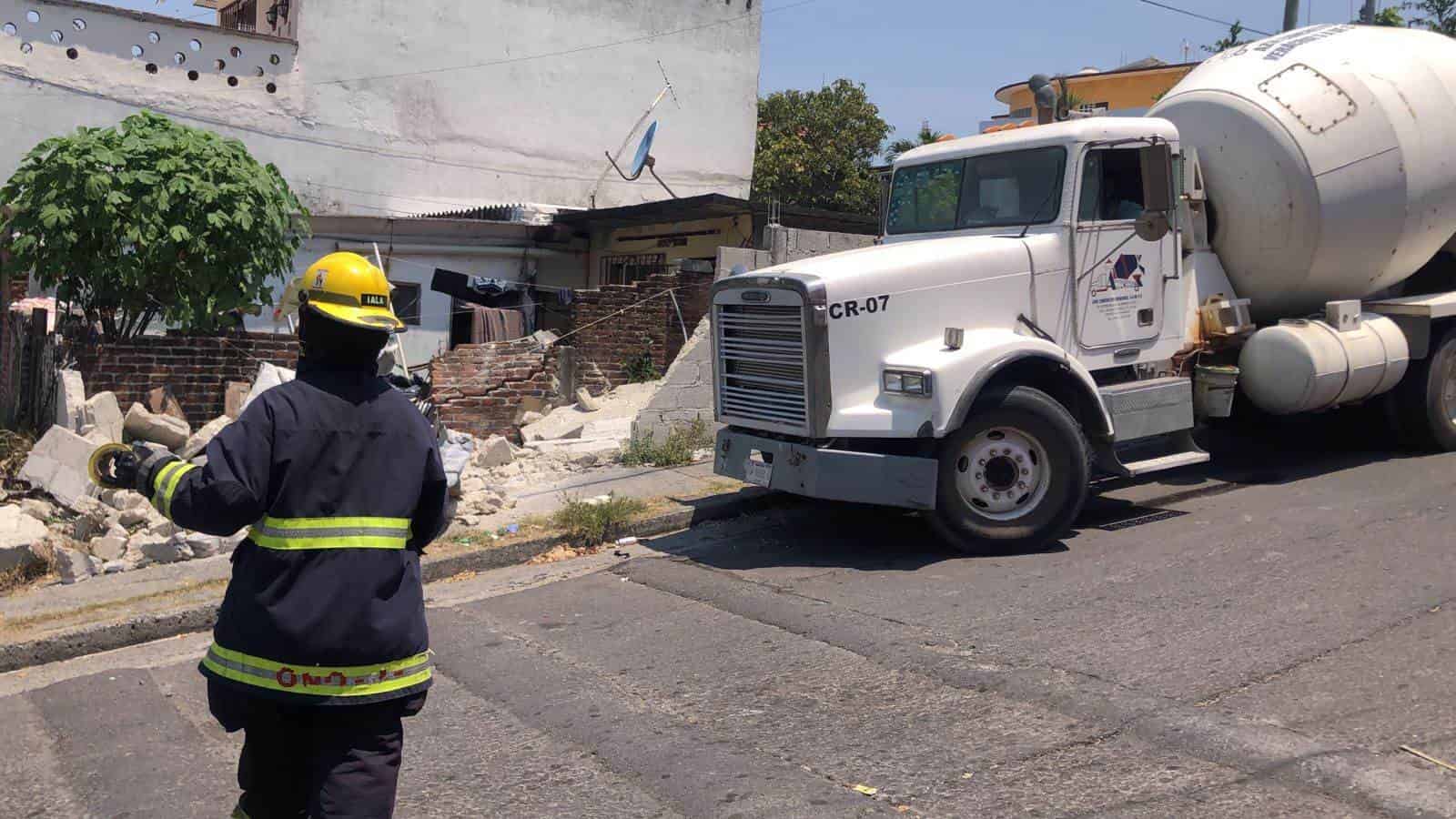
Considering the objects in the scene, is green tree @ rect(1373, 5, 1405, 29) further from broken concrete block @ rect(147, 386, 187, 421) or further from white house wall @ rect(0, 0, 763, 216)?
broken concrete block @ rect(147, 386, 187, 421)

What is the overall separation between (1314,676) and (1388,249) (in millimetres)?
5525

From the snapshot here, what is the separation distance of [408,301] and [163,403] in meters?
7.26

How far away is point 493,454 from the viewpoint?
10.9 m

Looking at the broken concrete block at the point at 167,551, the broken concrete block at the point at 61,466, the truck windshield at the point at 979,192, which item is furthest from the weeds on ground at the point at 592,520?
the broken concrete block at the point at 61,466

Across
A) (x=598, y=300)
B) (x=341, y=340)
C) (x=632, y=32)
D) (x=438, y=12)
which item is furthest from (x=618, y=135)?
(x=341, y=340)

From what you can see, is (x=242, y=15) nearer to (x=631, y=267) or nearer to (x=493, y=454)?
(x=631, y=267)

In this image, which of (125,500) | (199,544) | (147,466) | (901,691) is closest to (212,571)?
(199,544)

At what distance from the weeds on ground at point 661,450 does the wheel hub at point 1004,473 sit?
3.70 meters

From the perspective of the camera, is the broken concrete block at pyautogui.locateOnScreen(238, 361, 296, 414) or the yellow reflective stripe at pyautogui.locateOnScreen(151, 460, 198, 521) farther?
the broken concrete block at pyautogui.locateOnScreen(238, 361, 296, 414)

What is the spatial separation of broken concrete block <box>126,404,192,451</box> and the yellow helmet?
304 inches

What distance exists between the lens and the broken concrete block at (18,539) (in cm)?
765

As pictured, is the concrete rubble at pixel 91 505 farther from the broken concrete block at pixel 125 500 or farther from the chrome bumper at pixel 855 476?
the chrome bumper at pixel 855 476

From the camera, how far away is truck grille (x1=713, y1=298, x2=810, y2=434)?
7.57 m

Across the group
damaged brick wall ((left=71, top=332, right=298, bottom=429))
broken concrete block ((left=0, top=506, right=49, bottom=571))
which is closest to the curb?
broken concrete block ((left=0, top=506, right=49, bottom=571))
